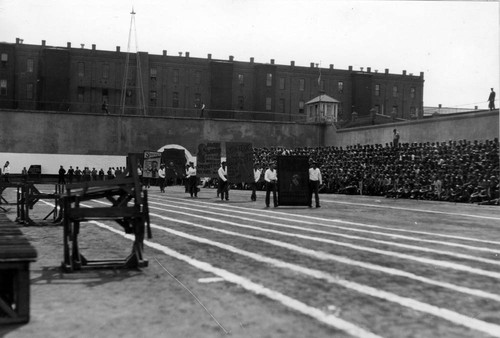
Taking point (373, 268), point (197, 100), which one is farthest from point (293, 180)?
point (197, 100)

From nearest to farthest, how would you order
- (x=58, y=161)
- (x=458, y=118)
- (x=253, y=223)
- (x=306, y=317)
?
(x=306, y=317) → (x=253, y=223) → (x=458, y=118) → (x=58, y=161)

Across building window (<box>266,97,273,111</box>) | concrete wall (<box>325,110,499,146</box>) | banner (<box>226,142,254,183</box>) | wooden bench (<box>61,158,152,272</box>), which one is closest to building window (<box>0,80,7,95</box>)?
building window (<box>266,97,273,111</box>)

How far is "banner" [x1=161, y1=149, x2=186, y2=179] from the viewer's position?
44.2 meters

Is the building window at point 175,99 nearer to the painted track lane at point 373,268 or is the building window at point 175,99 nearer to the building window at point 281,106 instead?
the building window at point 281,106

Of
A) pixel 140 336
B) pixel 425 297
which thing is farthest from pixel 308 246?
pixel 140 336

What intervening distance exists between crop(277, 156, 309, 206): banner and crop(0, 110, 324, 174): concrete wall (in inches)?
1314

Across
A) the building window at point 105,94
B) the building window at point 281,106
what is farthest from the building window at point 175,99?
the building window at point 281,106

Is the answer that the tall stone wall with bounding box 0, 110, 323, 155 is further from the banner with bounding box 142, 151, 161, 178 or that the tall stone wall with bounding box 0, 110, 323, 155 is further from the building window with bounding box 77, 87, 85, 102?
the building window with bounding box 77, 87, 85, 102

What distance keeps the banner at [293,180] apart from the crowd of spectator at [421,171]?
795 cm

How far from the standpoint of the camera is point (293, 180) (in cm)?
2211

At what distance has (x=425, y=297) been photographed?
6660mm

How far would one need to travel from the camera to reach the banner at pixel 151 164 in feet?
142

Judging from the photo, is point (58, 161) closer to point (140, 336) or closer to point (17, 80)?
point (17, 80)

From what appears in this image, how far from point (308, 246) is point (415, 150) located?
21401 millimetres
